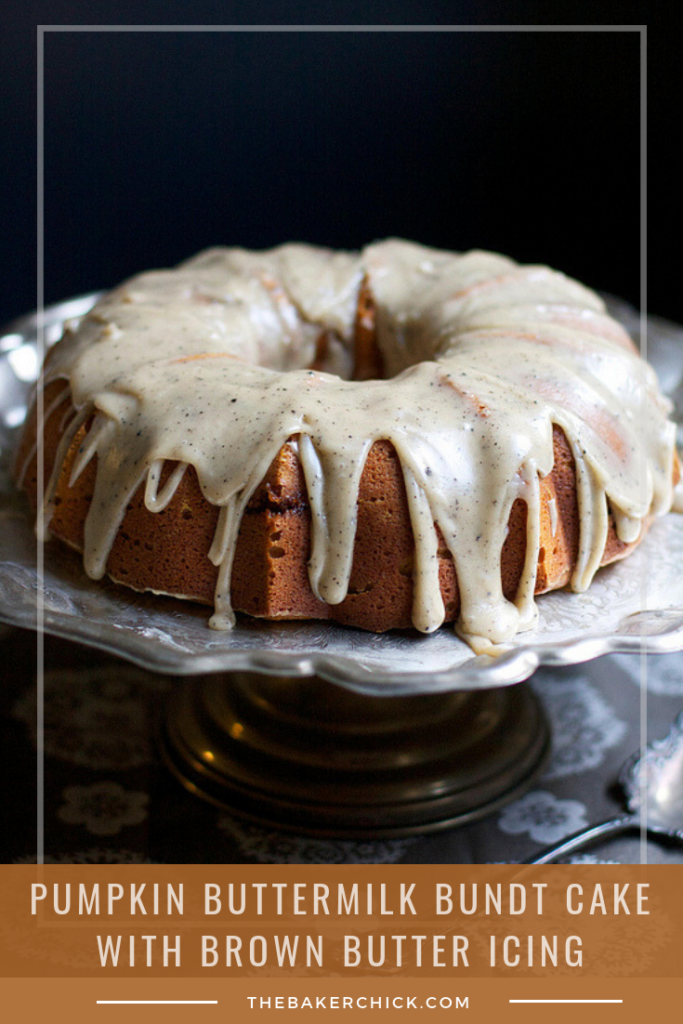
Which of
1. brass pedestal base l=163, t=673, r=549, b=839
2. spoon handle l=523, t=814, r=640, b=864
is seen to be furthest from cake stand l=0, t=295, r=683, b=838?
spoon handle l=523, t=814, r=640, b=864

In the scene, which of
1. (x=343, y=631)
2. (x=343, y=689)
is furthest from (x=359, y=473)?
(x=343, y=689)

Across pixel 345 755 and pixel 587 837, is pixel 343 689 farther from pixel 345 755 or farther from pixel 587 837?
pixel 587 837

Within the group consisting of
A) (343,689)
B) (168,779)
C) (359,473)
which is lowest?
(168,779)

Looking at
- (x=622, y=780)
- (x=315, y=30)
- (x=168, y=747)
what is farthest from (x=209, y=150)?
(x=622, y=780)

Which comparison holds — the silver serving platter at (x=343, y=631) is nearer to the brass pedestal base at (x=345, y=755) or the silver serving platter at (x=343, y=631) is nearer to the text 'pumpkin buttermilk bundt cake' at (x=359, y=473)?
the text 'pumpkin buttermilk bundt cake' at (x=359, y=473)

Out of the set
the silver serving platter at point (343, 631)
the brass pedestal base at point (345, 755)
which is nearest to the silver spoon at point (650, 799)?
the brass pedestal base at point (345, 755)

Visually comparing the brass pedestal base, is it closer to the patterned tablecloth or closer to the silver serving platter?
the patterned tablecloth
